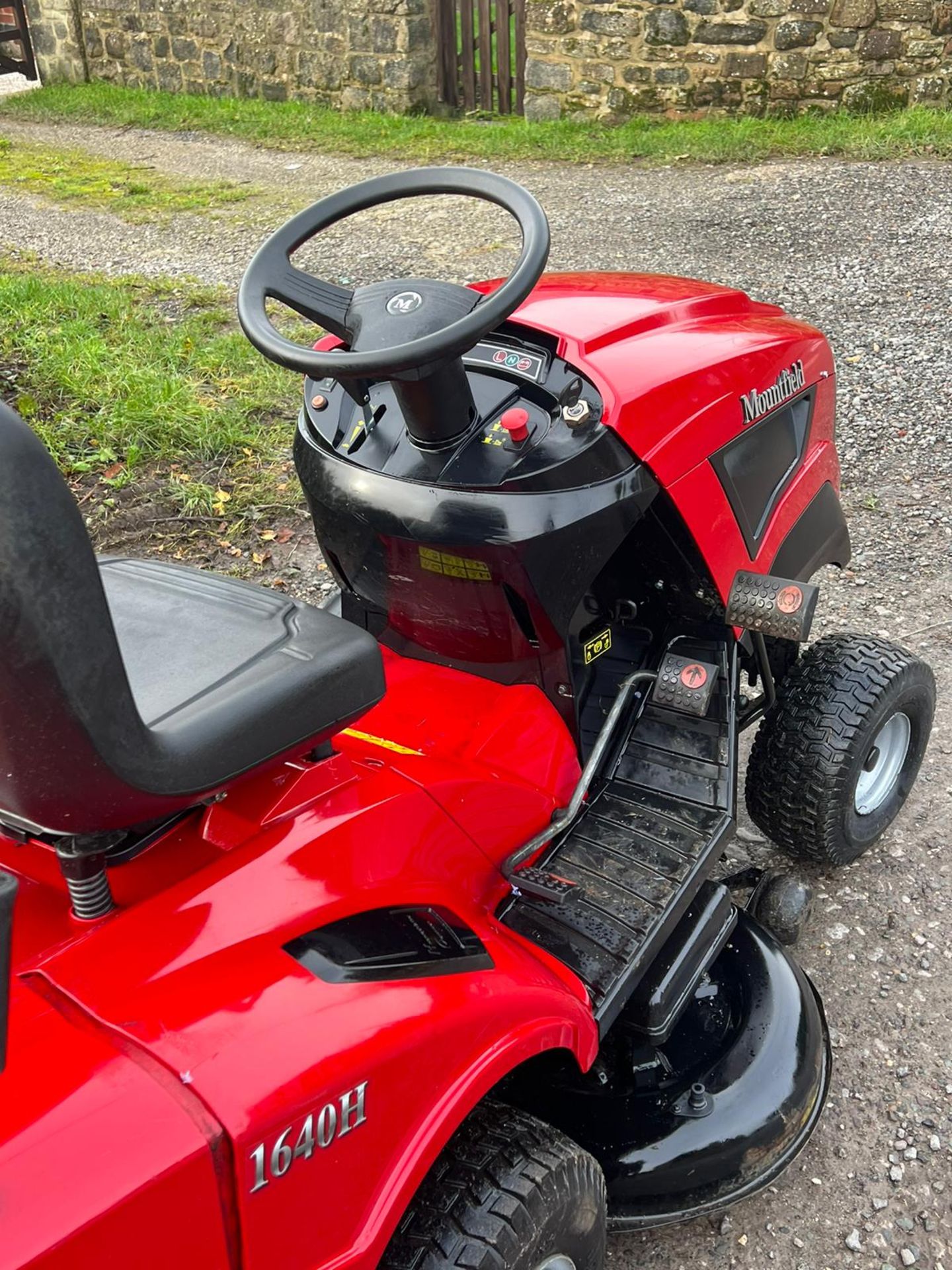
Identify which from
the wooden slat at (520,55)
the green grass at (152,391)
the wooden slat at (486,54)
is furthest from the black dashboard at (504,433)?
the wooden slat at (486,54)

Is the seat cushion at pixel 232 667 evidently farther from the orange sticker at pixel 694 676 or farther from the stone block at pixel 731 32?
the stone block at pixel 731 32

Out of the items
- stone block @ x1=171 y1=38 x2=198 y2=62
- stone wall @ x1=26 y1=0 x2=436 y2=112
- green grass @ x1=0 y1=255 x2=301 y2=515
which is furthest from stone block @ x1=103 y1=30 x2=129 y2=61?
green grass @ x1=0 y1=255 x2=301 y2=515

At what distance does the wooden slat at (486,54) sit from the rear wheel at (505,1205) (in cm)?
894

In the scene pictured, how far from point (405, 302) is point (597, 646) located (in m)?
0.75

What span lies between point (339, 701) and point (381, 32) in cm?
895

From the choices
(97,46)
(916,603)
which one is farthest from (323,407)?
(97,46)

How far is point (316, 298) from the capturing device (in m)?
1.87

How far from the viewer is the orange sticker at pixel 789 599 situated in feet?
7.01

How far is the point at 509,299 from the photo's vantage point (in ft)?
5.58

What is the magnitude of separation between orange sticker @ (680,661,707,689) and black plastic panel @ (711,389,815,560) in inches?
10.2

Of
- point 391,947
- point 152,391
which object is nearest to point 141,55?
point 152,391

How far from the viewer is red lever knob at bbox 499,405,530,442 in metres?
1.88

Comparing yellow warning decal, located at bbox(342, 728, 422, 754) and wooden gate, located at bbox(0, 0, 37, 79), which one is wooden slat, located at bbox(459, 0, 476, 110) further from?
yellow warning decal, located at bbox(342, 728, 422, 754)

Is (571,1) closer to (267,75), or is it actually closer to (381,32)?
(381,32)
